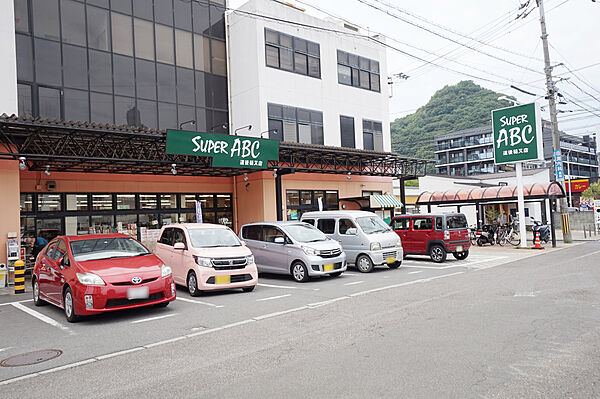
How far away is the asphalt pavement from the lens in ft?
15.7

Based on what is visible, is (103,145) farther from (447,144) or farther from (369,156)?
(447,144)

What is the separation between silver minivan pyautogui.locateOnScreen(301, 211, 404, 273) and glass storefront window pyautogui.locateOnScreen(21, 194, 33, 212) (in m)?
11.1

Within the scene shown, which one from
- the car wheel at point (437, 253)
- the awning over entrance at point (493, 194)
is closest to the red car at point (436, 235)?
the car wheel at point (437, 253)

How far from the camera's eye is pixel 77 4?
18.5 m

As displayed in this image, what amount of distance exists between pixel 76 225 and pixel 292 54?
13122mm

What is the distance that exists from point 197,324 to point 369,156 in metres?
16.3

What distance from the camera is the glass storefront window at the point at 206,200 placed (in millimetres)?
22330

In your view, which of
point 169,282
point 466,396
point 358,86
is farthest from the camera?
point 358,86

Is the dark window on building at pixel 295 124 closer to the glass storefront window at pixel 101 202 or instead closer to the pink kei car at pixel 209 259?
the glass storefront window at pixel 101 202

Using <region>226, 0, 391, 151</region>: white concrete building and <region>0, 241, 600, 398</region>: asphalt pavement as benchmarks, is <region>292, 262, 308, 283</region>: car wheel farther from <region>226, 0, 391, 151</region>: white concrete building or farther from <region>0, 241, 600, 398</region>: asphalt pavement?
<region>226, 0, 391, 151</region>: white concrete building

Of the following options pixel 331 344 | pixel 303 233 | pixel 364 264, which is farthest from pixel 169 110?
pixel 331 344

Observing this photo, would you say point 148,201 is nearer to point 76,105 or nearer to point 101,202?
point 101,202

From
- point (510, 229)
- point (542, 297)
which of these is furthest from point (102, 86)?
point (510, 229)

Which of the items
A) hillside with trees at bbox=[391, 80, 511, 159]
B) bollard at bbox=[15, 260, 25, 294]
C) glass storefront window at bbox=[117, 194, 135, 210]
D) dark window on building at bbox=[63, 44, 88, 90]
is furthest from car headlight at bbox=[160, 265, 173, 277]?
hillside with trees at bbox=[391, 80, 511, 159]
